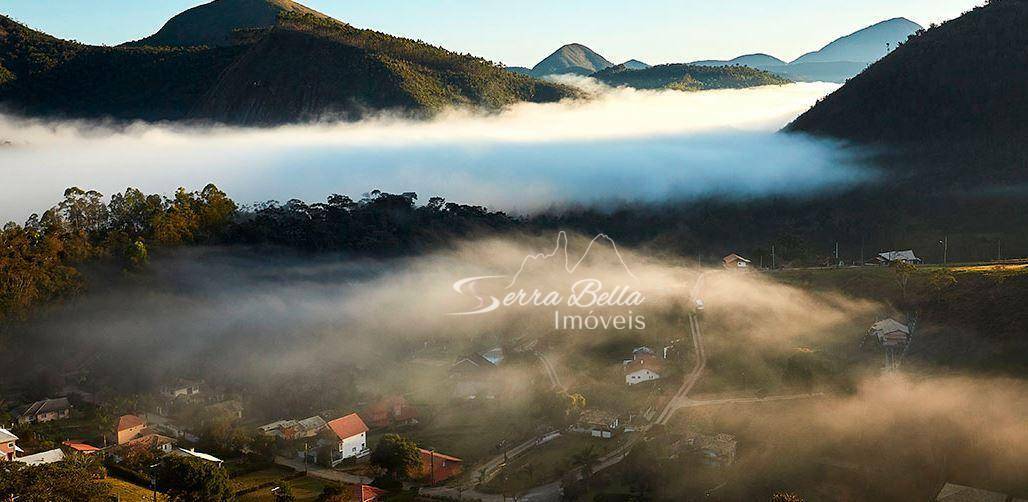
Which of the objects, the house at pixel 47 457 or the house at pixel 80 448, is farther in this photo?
the house at pixel 80 448

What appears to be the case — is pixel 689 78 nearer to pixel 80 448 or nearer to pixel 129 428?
pixel 129 428

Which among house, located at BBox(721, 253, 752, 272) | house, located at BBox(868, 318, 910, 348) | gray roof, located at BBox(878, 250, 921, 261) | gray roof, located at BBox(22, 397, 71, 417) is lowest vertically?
gray roof, located at BBox(22, 397, 71, 417)

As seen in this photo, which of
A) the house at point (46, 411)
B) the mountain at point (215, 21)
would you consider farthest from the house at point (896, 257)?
the mountain at point (215, 21)

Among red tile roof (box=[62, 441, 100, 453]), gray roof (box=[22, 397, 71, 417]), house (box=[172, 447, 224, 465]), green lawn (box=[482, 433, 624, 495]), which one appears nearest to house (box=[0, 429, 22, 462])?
red tile roof (box=[62, 441, 100, 453])

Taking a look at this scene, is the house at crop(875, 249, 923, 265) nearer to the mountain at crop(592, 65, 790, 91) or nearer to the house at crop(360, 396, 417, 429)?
the house at crop(360, 396, 417, 429)

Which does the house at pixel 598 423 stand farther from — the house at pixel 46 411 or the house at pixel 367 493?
the house at pixel 46 411

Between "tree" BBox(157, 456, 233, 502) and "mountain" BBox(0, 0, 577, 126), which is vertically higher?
"mountain" BBox(0, 0, 577, 126)

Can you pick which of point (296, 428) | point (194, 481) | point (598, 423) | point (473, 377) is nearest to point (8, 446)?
point (194, 481)
